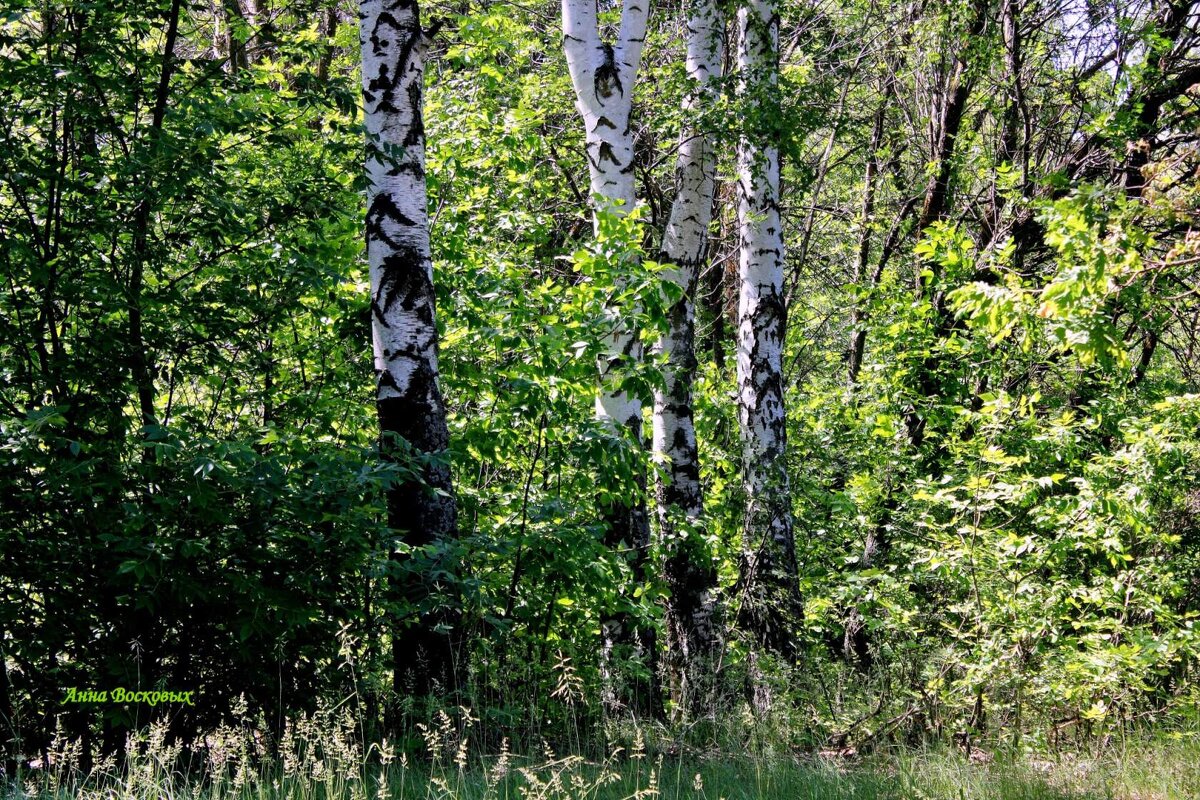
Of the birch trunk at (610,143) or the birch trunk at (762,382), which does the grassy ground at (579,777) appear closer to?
the birch trunk at (610,143)

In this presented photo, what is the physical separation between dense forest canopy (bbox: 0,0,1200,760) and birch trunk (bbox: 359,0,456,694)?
0.02m

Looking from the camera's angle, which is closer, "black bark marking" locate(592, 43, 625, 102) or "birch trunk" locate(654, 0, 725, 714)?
"black bark marking" locate(592, 43, 625, 102)

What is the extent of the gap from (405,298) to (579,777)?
257 cm

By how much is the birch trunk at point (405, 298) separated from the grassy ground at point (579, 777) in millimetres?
588

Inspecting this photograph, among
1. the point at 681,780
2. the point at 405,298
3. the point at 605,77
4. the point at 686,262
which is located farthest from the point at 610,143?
the point at 681,780

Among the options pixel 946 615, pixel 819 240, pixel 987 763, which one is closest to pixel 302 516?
pixel 987 763

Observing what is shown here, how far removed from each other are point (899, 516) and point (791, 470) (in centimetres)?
121

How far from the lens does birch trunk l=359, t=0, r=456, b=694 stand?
4906 millimetres

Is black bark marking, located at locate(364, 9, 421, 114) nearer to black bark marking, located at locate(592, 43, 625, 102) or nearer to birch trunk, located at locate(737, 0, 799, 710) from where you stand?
black bark marking, located at locate(592, 43, 625, 102)

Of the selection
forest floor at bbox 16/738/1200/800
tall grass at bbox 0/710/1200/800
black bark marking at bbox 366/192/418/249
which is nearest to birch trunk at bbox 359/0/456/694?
black bark marking at bbox 366/192/418/249

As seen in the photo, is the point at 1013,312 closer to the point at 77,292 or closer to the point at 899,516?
the point at 899,516

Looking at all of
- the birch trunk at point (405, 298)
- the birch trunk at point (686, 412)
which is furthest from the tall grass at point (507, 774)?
the birch trunk at point (686, 412)

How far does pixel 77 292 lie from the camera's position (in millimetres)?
4395

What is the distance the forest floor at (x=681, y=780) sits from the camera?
11.2 ft
